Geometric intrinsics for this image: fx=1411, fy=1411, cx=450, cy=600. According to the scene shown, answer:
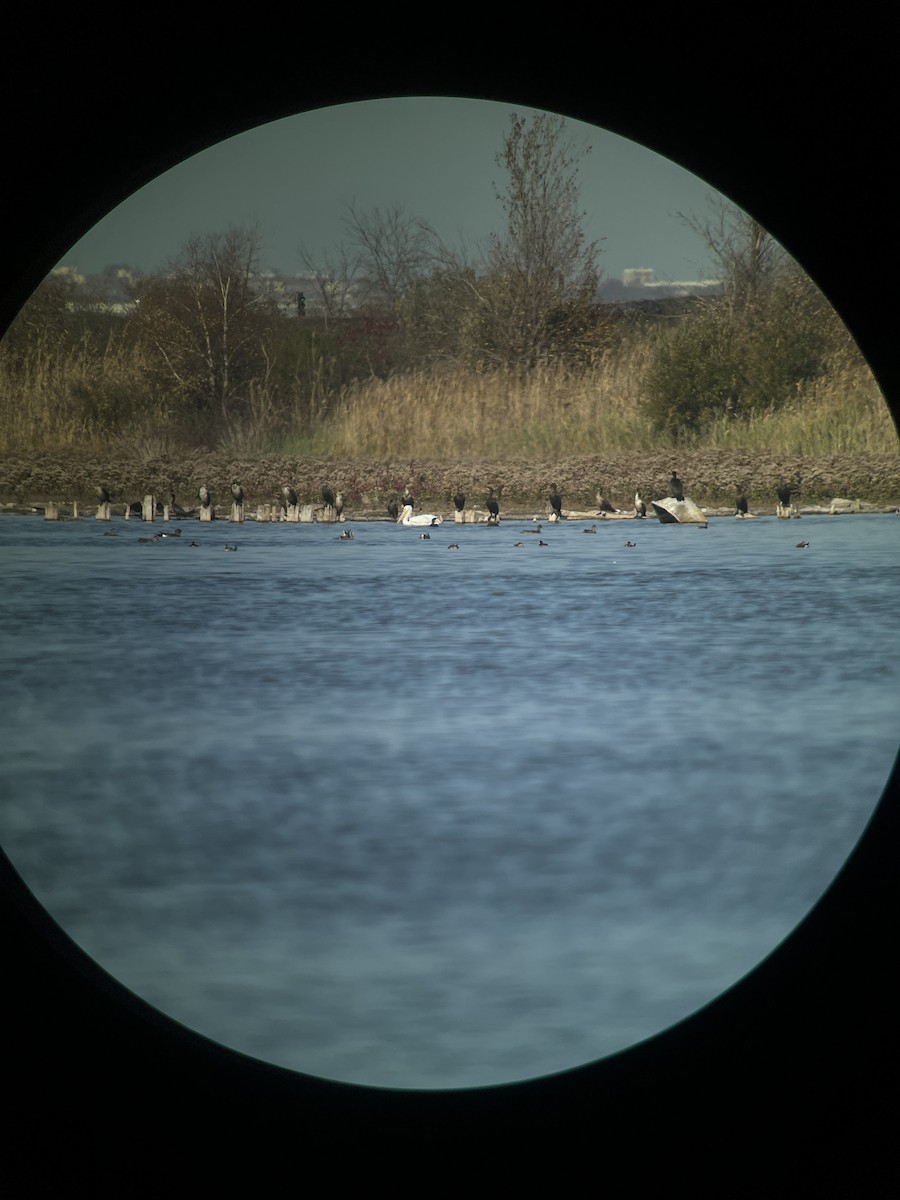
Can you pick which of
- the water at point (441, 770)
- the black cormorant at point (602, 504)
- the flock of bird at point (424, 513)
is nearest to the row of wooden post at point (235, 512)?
the flock of bird at point (424, 513)

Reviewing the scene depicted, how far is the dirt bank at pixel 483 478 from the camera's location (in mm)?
12578

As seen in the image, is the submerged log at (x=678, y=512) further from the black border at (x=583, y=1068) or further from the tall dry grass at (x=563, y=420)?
the black border at (x=583, y=1068)

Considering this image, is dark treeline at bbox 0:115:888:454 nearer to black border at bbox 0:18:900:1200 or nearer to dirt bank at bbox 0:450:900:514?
dirt bank at bbox 0:450:900:514

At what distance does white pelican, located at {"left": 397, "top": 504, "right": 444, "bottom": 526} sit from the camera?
12.1 m

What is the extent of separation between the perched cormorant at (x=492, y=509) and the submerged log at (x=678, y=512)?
138cm

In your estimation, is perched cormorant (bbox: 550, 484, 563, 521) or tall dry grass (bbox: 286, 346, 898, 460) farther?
tall dry grass (bbox: 286, 346, 898, 460)

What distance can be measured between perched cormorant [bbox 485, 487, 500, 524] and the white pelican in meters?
0.44

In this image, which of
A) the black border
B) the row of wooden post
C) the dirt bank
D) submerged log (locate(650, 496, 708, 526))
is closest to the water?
submerged log (locate(650, 496, 708, 526))

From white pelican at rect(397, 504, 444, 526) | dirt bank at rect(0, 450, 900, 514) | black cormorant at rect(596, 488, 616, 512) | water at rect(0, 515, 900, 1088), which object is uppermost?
dirt bank at rect(0, 450, 900, 514)

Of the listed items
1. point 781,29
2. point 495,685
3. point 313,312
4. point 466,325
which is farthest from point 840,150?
point 313,312

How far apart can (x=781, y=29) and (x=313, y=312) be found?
51.2ft

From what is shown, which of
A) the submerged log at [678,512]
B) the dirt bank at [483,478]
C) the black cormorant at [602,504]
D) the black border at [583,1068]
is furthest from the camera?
the black cormorant at [602,504]

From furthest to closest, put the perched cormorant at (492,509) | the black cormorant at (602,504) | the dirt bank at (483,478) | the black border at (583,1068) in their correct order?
the black cormorant at (602,504)
the dirt bank at (483,478)
the perched cormorant at (492,509)
the black border at (583,1068)

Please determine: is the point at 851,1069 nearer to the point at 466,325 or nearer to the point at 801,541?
the point at 801,541
